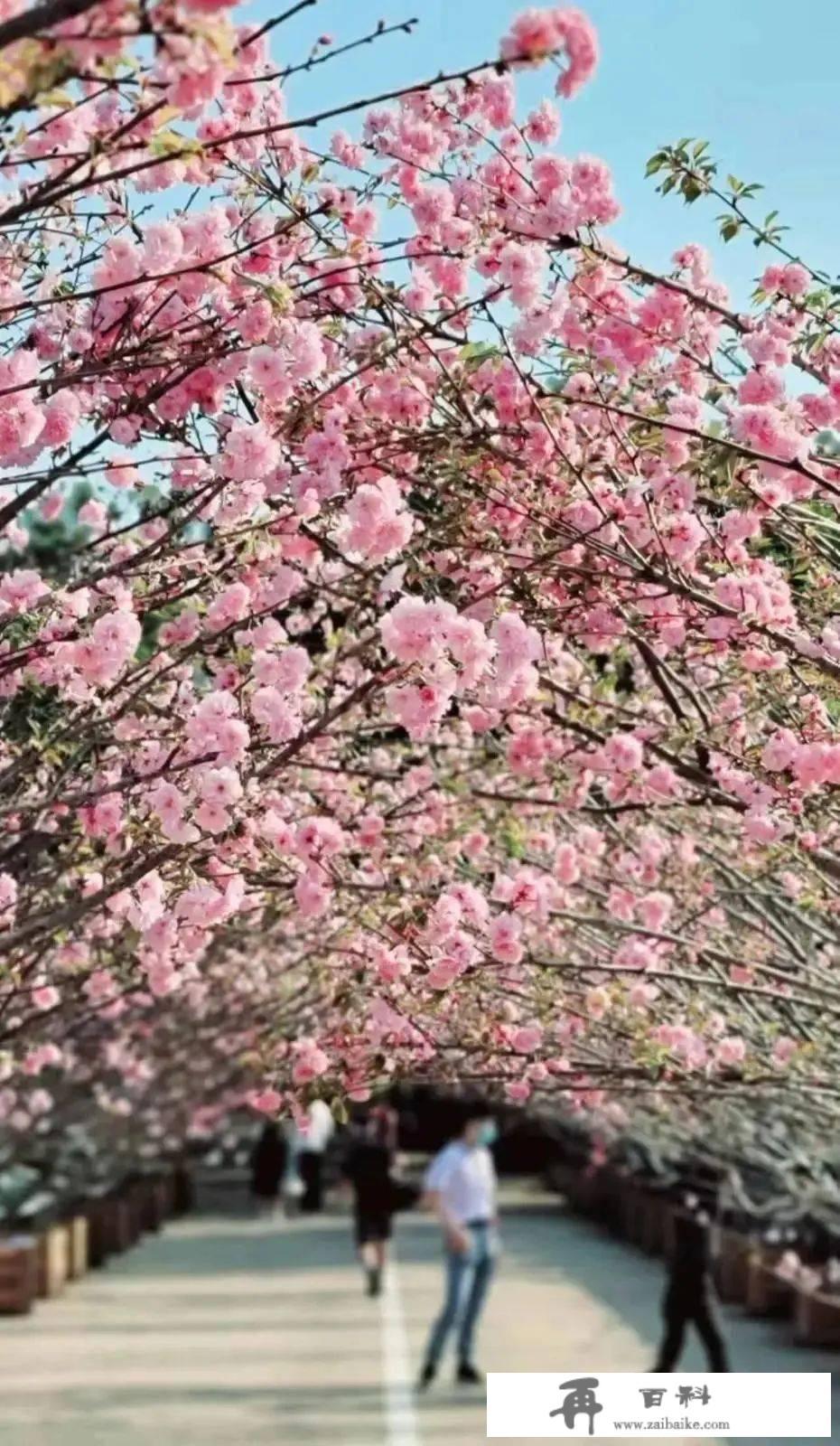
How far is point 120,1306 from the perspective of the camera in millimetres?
20625

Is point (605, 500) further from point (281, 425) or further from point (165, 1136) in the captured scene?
point (165, 1136)

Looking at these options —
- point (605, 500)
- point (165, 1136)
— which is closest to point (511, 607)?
point (605, 500)

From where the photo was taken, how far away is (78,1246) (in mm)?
22750

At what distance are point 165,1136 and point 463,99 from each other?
2120 cm

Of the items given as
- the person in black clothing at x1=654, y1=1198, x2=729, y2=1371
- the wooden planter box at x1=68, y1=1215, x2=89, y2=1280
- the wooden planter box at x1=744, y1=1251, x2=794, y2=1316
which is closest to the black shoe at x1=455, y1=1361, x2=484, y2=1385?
the person in black clothing at x1=654, y1=1198, x2=729, y2=1371

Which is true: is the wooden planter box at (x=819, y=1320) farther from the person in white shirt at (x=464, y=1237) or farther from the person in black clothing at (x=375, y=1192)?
the person in black clothing at (x=375, y=1192)

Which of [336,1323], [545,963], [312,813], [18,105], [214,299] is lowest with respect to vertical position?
[336,1323]

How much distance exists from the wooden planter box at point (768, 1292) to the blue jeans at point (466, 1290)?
10.3ft

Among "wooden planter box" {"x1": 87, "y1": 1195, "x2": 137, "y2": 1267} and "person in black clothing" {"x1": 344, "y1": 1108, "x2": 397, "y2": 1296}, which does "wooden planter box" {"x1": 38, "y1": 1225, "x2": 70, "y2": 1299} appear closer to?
"wooden planter box" {"x1": 87, "y1": 1195, "x2": 137, "y2": 1267}

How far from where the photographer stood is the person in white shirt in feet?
48.2

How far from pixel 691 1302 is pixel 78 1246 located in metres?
10.1

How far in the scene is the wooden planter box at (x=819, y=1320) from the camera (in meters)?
15.8

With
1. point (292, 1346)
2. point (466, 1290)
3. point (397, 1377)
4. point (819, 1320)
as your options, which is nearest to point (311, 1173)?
point (292, 1346)

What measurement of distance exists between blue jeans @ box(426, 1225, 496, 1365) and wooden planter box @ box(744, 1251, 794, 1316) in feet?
10.3
